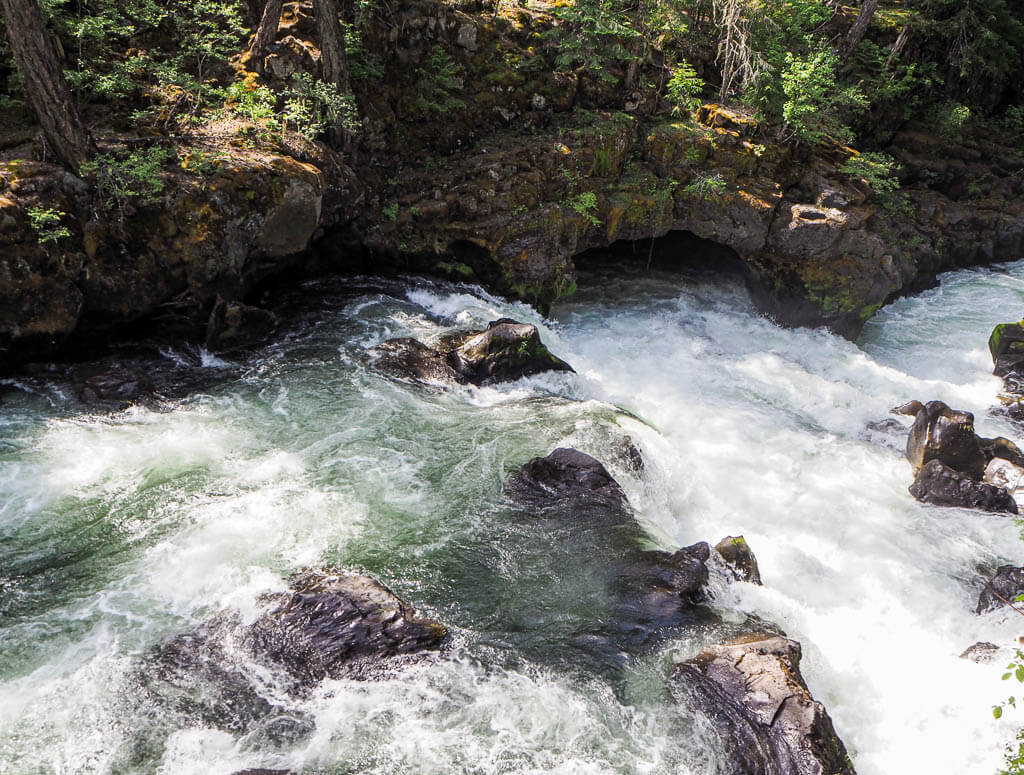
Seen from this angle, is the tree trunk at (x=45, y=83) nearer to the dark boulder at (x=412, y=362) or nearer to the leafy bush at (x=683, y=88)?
the dark boulder at (x=412, y=362)

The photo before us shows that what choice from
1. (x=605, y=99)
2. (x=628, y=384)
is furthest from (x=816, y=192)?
(x=628, y=384)

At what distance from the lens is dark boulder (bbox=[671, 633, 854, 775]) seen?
553cm

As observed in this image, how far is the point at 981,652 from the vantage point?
24.4 ft

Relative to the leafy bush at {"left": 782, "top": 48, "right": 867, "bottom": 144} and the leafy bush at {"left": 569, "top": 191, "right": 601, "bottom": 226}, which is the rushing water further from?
the leafy bush at {"left": 782, "top": 48, "right": 867, "bottom": 144}

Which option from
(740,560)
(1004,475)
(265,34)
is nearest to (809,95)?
(1004,475)

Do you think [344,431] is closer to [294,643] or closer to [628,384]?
[294,643]

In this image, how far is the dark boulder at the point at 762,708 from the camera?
5531 millimetres

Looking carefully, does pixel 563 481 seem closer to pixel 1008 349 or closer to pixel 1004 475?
pixel 1004 475

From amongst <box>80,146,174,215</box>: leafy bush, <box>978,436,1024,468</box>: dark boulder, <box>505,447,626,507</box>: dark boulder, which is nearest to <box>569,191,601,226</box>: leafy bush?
<box>505,447,626,507</box>: dark boulder

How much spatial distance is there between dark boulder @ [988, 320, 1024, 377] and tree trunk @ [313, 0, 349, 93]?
50.6 feet

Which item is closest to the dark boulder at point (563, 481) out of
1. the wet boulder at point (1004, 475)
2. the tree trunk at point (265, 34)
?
the wet boulder at point (1004, 475)

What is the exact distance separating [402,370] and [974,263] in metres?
19.4

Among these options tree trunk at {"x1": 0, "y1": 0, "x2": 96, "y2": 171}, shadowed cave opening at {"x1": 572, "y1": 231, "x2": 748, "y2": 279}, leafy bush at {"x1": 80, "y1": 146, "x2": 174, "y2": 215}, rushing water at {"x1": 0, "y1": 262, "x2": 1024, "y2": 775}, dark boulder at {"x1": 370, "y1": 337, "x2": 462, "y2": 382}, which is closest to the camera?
rushing water at {"x1": 0, "y1": 262, "x2": 1024, "y2": 775}

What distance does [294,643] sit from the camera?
612 centimetres
